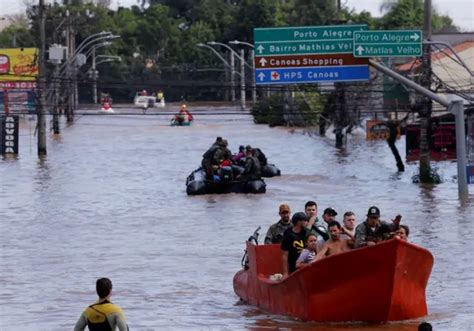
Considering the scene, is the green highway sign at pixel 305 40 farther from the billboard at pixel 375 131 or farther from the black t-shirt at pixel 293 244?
the billboard at pixel 375 131

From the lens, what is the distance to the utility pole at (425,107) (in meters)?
43.4

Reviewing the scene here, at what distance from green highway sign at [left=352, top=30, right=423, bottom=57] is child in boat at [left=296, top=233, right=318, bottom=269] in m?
20.1

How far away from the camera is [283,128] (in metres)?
95.1

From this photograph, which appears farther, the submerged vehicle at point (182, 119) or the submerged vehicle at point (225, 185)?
the submerged vehicle at point (182, 119)

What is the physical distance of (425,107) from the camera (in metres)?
46.5

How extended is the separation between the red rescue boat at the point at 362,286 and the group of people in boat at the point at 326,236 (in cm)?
23

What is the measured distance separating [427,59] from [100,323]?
102 feet

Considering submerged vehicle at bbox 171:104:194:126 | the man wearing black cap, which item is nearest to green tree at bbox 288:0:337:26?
submerged vehicle at bbox 171:104:194:126

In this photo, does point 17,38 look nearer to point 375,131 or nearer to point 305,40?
point 375,131

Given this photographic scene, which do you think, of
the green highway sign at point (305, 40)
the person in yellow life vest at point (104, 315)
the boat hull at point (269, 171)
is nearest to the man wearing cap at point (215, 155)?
the green highway sign at point (305, 40)

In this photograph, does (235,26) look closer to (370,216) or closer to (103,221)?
(103,221)

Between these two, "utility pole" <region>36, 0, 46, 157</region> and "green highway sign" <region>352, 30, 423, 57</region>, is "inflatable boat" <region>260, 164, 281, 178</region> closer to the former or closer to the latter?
"green highway sign" <region>352, 30, 423, 57</region>

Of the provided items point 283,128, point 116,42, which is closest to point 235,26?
point 116,42

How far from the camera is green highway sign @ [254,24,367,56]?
39.7 metres
